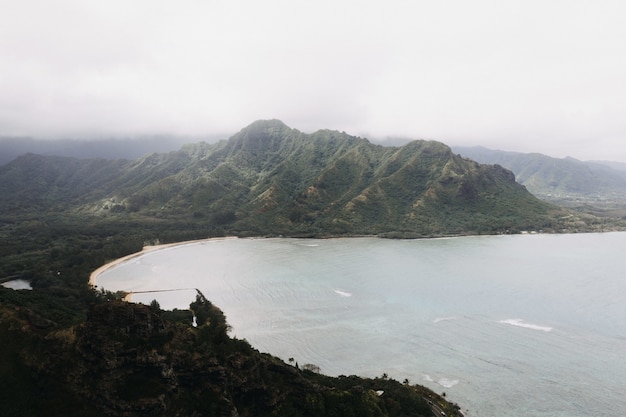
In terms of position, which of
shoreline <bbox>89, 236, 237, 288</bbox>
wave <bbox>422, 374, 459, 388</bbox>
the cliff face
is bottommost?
shoreline <bbox>89, 236, 237, 288</bbox>

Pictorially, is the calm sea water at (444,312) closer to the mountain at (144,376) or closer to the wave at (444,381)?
the wave at (444,381)

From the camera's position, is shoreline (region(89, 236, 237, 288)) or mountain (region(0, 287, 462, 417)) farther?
shoreline (region(89, 236, 237, 288))

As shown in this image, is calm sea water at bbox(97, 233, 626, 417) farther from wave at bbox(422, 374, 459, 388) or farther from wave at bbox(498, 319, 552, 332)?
wave at bbox(498, 319, 552, 332)

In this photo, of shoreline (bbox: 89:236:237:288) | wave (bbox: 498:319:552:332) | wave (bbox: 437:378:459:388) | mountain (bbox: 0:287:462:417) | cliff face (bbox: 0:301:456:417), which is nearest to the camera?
mountain (bbox: 0:287:462:417)

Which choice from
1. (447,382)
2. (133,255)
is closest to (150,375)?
(447,382)

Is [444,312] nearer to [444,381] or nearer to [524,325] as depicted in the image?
[524,325]

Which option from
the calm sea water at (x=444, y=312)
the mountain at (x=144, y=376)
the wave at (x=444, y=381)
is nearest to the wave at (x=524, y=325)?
the calm sea water at (x=444, y=312)

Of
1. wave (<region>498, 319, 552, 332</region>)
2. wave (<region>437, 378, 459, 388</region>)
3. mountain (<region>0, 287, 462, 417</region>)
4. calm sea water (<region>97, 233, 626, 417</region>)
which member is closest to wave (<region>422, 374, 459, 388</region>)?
wave (<region>437, 378, 459, 388</region>)
